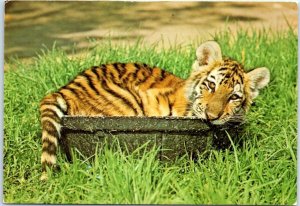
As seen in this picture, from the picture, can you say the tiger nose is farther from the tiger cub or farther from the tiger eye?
the tiger eye

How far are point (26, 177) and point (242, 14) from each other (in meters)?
1.06

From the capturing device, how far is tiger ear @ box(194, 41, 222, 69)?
329 cm

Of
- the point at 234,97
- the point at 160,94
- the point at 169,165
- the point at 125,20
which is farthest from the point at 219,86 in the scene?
the point at 125,20

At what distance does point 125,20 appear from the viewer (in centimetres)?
335

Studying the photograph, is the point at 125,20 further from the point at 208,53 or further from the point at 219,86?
the point at 219,86

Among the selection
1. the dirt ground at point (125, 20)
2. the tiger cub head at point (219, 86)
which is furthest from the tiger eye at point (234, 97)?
the dirt ground at point (125, 20)

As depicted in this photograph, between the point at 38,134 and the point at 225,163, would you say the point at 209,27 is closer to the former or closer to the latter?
the point at 225,163

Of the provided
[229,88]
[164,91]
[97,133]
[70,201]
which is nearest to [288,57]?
[229,88]

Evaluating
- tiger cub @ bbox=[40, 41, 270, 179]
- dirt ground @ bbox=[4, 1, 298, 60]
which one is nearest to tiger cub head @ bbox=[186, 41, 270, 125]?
tiger cub @ bbox=[40, 41, 270, 179]

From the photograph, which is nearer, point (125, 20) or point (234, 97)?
point (234, 97)

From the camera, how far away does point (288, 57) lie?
3.36m

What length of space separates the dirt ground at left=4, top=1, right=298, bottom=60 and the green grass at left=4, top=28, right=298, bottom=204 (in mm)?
48

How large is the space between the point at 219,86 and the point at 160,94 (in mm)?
230

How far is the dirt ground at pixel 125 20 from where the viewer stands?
3.33 meters
